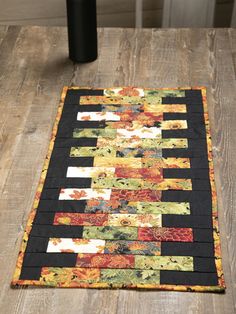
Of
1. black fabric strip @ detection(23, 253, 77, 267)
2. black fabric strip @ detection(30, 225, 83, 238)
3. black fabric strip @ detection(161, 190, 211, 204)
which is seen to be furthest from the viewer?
black fabric strip @ detection(161, 190, 211, 204)

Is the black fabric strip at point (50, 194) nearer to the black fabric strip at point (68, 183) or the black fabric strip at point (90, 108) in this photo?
the black fabric strip at point (68, 183)

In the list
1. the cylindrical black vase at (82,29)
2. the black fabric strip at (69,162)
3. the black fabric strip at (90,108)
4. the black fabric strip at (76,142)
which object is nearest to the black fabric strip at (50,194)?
the black fabric strip at (69,162)

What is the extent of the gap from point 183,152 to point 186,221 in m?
0.36

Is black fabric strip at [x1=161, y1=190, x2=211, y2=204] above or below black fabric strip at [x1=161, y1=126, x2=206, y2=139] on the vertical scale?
above

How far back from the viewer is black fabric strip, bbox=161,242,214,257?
187cm

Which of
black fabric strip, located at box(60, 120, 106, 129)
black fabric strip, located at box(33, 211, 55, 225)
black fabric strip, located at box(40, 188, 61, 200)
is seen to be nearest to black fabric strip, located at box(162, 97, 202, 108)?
black fabric strip, located at box(60, 120, 106, 129)

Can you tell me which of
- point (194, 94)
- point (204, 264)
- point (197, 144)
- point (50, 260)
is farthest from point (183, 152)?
point (50, 260)

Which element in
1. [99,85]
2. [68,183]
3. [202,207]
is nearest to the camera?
[202,207]

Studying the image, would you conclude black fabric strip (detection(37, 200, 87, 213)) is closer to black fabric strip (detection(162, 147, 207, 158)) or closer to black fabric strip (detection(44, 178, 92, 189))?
black fabric strip (detection(44, 178, 92, 189))

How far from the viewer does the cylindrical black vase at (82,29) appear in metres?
2.69

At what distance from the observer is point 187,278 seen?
1.79 m

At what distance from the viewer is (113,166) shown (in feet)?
7.26

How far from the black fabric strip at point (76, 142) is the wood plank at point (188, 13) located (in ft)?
4.48

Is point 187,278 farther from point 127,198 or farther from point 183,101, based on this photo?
point 183,101
